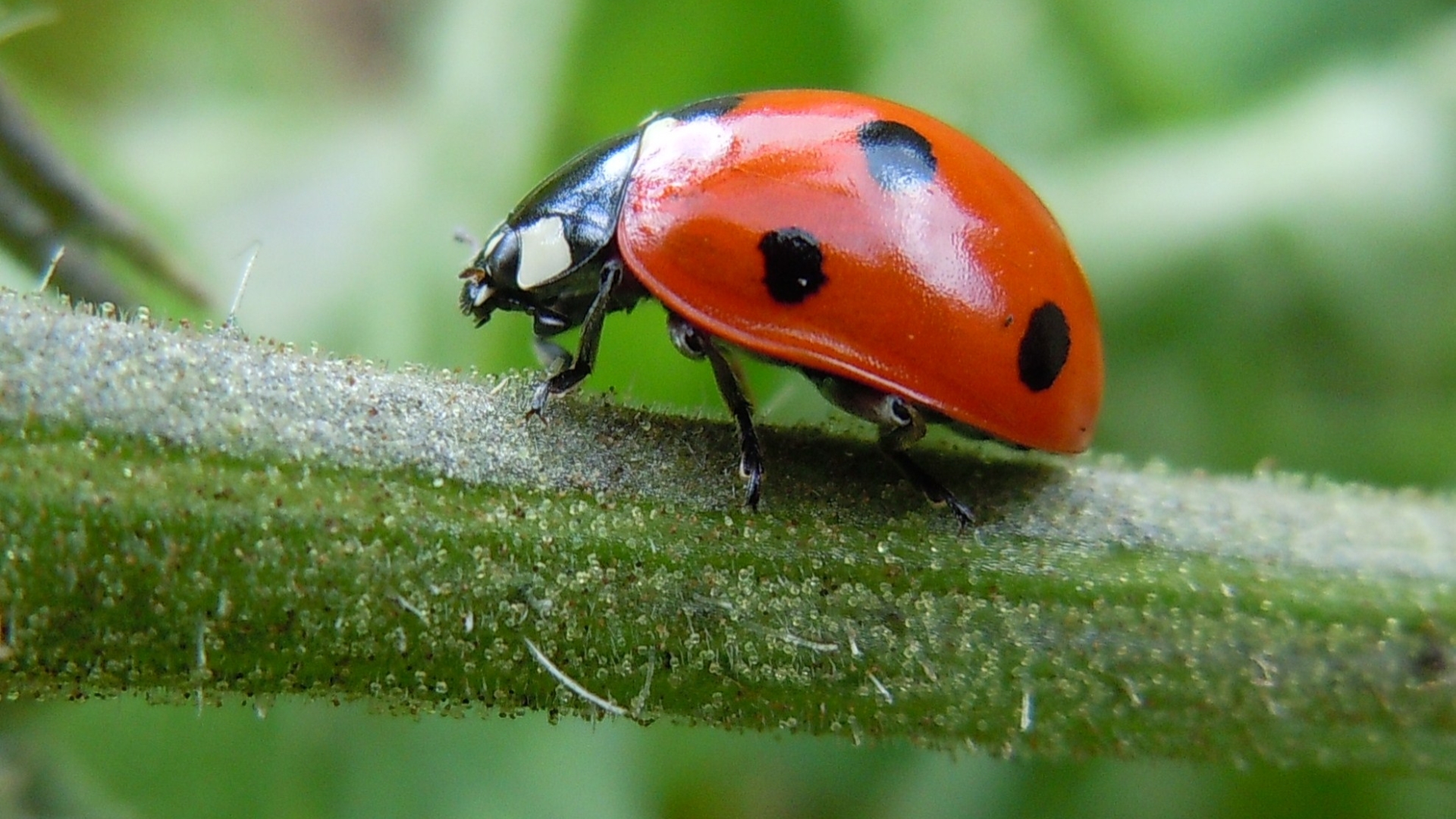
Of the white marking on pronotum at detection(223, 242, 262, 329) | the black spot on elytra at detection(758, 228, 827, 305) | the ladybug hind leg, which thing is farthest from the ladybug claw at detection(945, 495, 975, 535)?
the white marking on pronotum at detection(223, 242, 262, 329)

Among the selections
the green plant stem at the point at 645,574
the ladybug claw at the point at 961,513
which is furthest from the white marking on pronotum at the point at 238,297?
the ladybug claw at the point at 961,513

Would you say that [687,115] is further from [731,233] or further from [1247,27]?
[1247,27]

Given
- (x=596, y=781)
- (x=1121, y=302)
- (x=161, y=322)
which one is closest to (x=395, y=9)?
(x=1121, y=302)

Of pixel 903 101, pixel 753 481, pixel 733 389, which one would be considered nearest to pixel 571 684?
pixel 753 481

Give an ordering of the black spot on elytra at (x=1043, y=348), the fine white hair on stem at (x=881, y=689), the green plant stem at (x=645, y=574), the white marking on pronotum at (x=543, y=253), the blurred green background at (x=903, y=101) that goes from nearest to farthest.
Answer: the green plant stem at (x=645, y=574), the fine white hair on stem at (x=881, y=689), the black spot on elytra at (x=1043, y=348), the white marking on pronotum at (x=543, y=253), the blurred green background at (x=903, y=101)

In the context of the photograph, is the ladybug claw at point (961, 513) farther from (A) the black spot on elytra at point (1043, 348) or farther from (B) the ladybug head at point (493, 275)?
(B) the ladybug head at point (493, 275)
